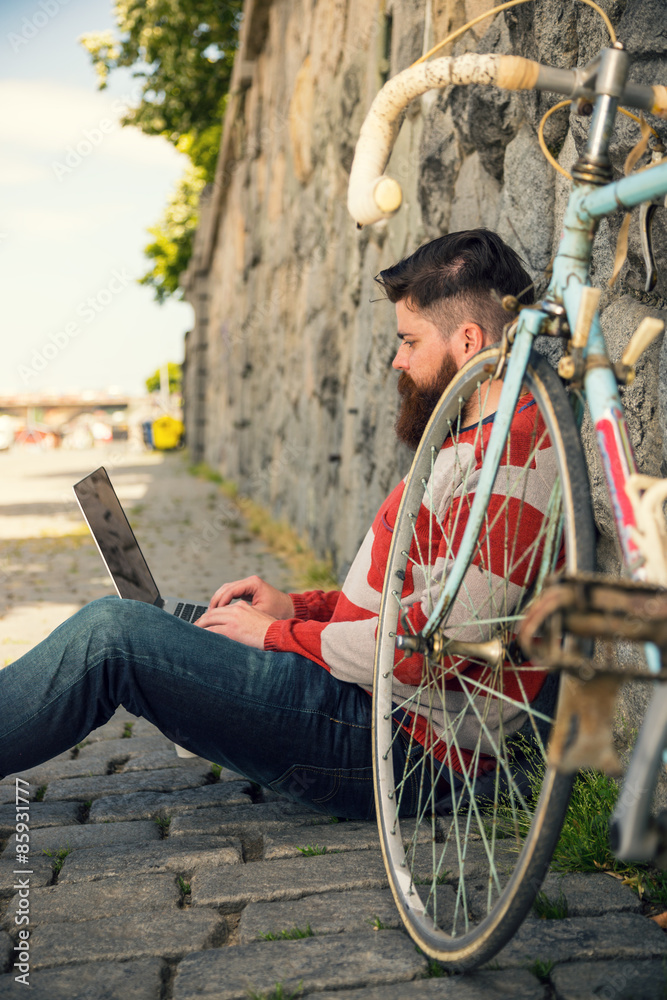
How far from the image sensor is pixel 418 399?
7.00ft

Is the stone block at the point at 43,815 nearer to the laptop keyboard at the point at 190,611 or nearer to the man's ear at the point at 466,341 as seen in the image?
the laptop keyboard at the point at 190,611

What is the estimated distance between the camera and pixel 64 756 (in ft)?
8.70

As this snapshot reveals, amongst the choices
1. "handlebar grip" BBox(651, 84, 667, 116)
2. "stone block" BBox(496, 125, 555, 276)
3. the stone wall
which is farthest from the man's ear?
"handlebar grip" BBox(651, 84, 667, 116)

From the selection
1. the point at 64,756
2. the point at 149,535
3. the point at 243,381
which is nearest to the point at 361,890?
the point at 64,756

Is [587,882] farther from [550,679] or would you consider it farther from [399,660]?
[399,660]

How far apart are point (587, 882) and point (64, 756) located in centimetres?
159

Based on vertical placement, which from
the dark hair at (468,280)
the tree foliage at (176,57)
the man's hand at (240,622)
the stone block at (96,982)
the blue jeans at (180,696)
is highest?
the tree foliage at (176,57)

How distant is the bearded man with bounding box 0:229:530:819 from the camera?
1804 millimetres

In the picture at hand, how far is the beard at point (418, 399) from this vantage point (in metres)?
2.06

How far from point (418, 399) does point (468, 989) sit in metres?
1.25

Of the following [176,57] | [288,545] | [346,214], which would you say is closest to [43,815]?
[346,214]

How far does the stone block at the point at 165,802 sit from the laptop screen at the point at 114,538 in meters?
0.51

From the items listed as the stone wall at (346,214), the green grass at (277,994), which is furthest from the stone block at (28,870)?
the stone wall at (346,214)

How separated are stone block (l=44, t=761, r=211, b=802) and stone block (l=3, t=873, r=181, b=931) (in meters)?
0.54
